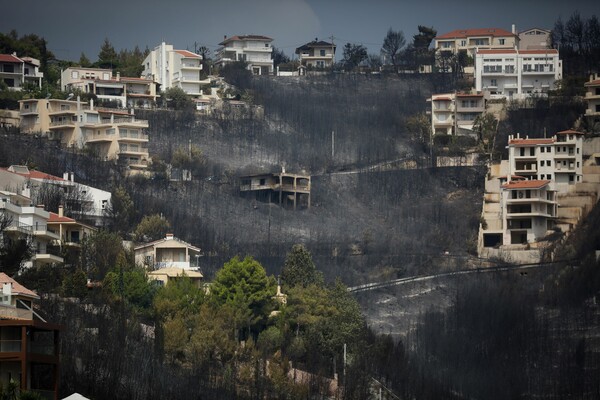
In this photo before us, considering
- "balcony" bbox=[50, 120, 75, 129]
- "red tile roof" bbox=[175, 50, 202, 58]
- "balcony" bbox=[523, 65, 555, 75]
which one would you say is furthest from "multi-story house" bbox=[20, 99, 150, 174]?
"balcony" bbox=[523, 65, 555, 75]

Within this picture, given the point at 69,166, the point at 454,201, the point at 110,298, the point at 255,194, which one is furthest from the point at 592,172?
the point at 110,298

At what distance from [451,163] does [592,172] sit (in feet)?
36.0

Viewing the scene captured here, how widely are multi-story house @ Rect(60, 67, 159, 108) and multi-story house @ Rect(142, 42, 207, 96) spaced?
3.12 metres

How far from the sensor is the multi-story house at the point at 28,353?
208 feet

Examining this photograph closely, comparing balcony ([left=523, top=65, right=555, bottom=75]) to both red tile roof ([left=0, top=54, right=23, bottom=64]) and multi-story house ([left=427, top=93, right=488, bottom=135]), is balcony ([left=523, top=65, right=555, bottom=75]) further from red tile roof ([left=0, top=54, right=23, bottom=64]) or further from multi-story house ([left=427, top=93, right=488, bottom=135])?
red tile roof ([left=0, top=54, right=23, bottom=64])

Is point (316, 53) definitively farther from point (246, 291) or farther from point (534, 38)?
point (246, 291)

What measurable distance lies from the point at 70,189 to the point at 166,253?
8559 millimetres

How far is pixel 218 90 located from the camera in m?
145

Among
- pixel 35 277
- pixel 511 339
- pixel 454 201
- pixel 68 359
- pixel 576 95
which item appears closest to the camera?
pixel 68 359

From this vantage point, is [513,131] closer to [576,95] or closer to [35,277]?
[576,95]

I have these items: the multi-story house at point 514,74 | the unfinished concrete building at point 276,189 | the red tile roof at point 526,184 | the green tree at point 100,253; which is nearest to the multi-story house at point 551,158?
the red tile roof at point 526,184

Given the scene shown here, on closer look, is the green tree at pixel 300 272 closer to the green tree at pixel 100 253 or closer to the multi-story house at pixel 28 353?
the green tree at pixel 100 253

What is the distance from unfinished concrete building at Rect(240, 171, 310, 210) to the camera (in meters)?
129

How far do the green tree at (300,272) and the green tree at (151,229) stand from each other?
32.2ft
